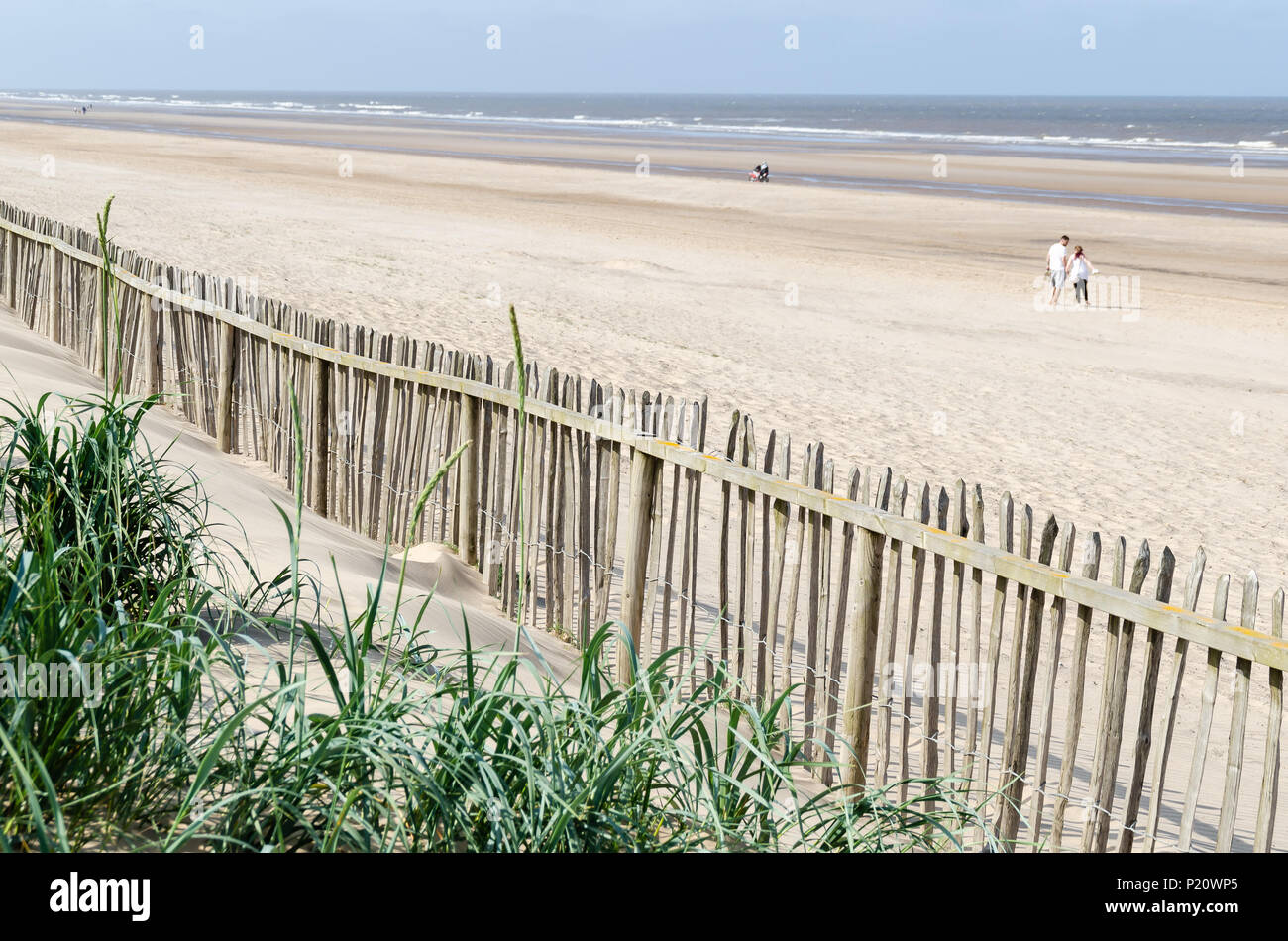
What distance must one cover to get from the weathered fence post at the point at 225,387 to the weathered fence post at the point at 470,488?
2253mm

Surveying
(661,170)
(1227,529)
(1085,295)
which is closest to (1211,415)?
(1227,529)

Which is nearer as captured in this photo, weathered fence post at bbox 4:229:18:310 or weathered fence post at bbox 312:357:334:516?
weathered fence post at bbox 312:357:334:516

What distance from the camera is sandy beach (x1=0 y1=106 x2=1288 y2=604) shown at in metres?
8.80

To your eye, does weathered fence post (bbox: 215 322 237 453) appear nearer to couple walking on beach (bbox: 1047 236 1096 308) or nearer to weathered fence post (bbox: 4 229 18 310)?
weathered fence post (bbox: 4 229 18 310)

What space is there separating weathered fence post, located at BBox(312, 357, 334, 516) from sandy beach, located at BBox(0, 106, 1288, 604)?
A: 359cm

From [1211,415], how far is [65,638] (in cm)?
1029

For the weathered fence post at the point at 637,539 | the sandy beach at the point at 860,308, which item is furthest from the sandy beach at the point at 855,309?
the weathered fence post at the point at 637,539

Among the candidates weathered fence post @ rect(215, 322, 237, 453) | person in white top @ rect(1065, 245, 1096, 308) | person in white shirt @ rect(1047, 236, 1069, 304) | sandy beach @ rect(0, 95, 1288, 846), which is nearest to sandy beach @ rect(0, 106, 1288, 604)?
sandy beach @ rect(0, 95, 1288, 846)

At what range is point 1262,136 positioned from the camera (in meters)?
75.6

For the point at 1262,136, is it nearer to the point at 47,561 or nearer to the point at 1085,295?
the point at 1085,295

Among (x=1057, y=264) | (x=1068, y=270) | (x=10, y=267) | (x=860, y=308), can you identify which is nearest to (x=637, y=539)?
(x=10, y=267)

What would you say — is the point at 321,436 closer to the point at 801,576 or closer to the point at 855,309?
the point at 801,576

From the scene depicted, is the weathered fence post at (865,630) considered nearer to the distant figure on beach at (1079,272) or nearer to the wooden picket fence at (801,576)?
the wooden picket fence at (801,576)

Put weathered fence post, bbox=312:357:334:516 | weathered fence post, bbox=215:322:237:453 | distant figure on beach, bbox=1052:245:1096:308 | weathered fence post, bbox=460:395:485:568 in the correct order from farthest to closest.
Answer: distant figure on beach, bbox=1052:245:1096:308 < weathered fence post, bbox=215:322:237:453 < weathered fence post, bbox=312:357:334:516 < weathered fence post, bbox=460:395:485:568
